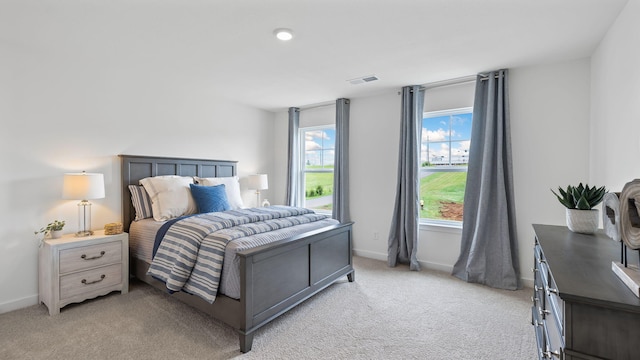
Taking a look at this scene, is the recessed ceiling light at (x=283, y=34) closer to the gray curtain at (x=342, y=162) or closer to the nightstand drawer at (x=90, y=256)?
the gray curtain at (x=342, y=162)

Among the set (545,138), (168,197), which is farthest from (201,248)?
(545,138)

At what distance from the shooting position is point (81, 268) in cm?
263

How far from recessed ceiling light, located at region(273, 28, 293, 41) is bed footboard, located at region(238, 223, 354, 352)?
1.68 meters

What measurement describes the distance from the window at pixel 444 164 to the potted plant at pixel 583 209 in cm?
172

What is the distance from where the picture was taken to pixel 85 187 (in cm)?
264

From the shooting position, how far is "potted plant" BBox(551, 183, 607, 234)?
1.76 metres

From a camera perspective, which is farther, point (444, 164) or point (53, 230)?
point (444, 164)

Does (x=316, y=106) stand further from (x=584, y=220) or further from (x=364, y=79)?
(x=584, y=220)

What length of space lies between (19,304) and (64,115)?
180cm

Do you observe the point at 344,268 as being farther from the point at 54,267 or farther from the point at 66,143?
the point at 66,143

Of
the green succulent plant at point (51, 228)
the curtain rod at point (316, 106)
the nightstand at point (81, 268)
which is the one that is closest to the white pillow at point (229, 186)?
the nightstand at point (81, 268)

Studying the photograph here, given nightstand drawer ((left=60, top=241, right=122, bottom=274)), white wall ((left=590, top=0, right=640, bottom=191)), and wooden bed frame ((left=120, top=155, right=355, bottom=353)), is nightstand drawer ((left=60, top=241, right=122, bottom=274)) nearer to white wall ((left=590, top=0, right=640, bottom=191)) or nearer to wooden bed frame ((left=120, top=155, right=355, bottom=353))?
wooden bed frame ((left=120, top=155, right=355, bottom=353))

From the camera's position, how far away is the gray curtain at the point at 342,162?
14.2 feet

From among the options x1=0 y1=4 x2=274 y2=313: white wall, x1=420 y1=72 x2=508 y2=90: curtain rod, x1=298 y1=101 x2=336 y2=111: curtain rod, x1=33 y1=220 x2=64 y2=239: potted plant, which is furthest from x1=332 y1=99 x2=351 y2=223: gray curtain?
x1=33 y1=220 x2=64 y2=239: potted plant
